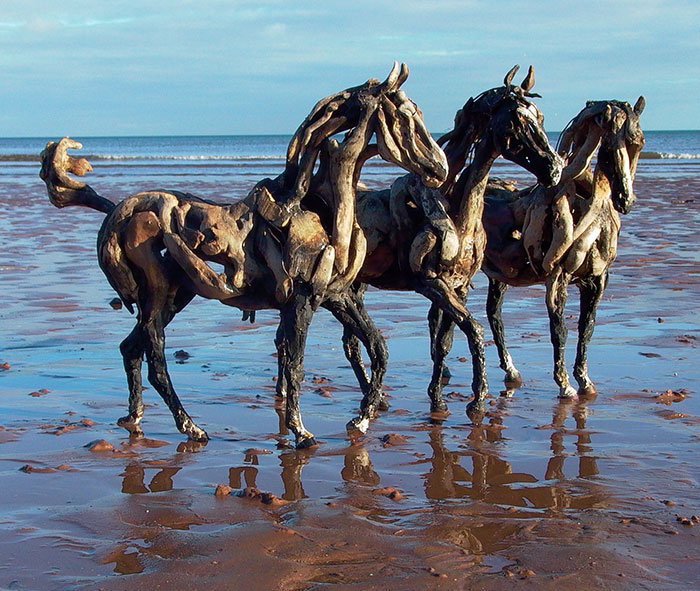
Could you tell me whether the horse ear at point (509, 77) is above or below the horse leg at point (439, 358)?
above

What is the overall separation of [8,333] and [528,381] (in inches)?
210

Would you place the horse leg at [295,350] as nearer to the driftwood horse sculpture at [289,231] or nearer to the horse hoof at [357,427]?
the driftwood horse sculpture at [289,231]

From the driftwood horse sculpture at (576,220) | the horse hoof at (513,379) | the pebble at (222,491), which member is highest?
the driftwood horse sculpture at (576,220)

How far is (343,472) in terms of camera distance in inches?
257

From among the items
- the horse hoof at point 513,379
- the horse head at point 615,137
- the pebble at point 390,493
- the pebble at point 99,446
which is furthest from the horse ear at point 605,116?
the pebble at point 99,446

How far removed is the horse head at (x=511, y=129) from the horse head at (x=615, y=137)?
720mm

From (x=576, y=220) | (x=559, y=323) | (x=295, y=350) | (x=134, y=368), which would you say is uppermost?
(x=576, y=220)

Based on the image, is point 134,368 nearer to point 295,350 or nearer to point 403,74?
point 295,350

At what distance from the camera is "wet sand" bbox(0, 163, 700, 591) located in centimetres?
498

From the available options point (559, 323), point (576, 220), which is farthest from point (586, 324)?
point (576, 220)

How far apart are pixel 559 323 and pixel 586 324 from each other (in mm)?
325

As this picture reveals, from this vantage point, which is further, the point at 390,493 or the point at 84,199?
the point at 84,199

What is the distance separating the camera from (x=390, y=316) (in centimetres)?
1211

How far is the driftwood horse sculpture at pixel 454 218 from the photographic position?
7.50 metres
